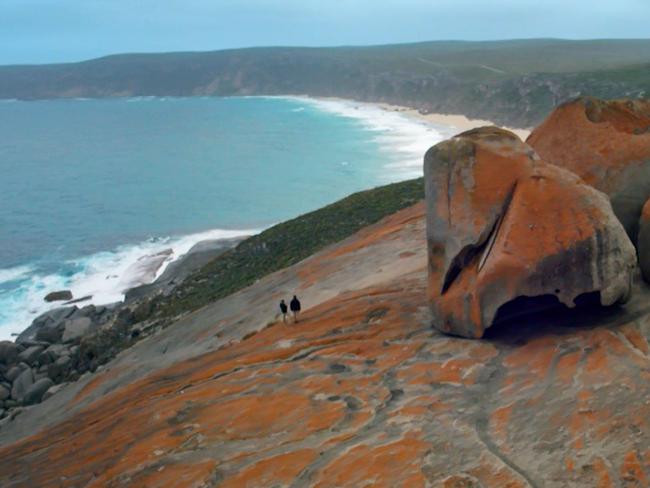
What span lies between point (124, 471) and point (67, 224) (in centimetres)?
6370

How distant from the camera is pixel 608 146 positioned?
52.0 feet

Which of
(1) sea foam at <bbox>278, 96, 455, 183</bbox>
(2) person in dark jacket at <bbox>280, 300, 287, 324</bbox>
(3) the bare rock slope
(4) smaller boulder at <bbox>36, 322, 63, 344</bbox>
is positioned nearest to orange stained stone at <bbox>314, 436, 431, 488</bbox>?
(3) the bare rock slope

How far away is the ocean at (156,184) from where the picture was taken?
5628 cm

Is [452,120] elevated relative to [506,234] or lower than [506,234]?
lower

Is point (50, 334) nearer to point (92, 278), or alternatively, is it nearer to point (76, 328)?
point (76, 328)

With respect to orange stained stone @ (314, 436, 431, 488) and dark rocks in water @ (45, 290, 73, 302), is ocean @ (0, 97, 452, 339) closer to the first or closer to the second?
dark rocks in water @ (45, 290, 73, 302)

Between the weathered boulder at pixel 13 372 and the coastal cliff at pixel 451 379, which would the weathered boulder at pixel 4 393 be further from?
the coastal cliff at pixel 451 379

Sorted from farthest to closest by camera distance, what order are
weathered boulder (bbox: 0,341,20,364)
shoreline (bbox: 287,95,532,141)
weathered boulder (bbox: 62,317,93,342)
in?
shoreline (bbox: 287,95,532,141)
weathered boulder (bbox: 62,317,93,342)
weathered boulder (bbox: 0,341,20,364)

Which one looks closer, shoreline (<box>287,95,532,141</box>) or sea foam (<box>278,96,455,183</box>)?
sea foam (<box>278,96,455,183</box>)

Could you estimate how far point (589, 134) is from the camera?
16.2m

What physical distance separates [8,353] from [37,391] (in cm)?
602

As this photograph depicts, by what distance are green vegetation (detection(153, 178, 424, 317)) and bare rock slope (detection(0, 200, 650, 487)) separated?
1578 cm

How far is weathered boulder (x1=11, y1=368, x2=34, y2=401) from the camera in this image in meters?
30.0

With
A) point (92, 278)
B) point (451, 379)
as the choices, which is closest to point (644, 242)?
point (451, 379)
